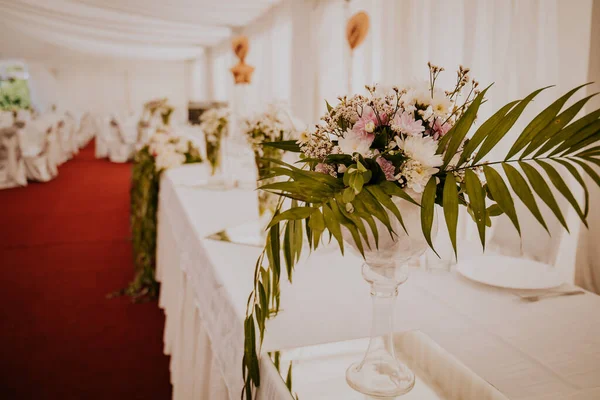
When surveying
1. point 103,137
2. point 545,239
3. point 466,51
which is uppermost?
point 466,51

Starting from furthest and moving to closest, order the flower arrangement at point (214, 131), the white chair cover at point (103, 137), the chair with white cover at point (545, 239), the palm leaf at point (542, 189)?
the white chair cover at point (103, 137)
the flower arrangement at point (214, 131)
the chair with white cover at point (545, 239)
the palm leaf at point (542, 189)

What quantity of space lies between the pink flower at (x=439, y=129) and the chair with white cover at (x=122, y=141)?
30.8ft

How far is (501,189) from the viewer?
683mm

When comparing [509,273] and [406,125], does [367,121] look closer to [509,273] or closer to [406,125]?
[406,125]

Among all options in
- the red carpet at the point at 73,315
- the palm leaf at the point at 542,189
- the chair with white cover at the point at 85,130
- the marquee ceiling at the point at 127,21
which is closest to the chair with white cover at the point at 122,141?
the marquee ceiling at the point at 127,21

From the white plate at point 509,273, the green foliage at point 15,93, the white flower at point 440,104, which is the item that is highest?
the green foliage at point 15,93

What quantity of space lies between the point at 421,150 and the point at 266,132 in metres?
1.06

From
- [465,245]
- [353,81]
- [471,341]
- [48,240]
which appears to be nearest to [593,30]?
[465,245]

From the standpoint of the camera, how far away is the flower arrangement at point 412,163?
661mm

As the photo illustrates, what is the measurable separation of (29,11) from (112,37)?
2.50 metres

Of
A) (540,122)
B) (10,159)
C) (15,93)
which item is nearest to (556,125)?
(540,122)

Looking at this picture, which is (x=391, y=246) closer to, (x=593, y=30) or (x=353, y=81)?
(x=593, y=30)

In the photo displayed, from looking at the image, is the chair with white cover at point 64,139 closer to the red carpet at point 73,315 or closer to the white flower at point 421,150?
the red carpet at point 73,315

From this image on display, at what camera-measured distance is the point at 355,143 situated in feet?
2.40
